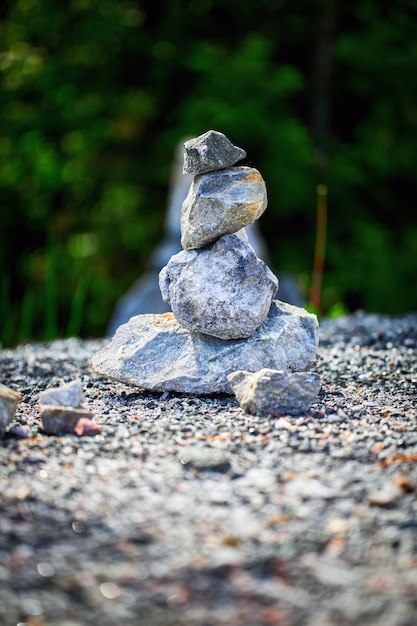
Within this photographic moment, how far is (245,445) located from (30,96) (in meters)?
8.11

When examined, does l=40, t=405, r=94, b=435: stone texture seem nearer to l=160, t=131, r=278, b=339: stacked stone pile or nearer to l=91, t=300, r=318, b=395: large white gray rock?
l=91, t=300, r=318, b=395: large white gray rock

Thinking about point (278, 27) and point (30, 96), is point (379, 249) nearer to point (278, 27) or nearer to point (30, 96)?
point (278, 27)

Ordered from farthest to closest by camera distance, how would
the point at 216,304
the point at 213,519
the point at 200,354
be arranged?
the point at 200,354 → the point at 216,304 → the point at 213,519

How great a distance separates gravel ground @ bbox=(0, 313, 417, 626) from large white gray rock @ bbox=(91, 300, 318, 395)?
0.53 ft

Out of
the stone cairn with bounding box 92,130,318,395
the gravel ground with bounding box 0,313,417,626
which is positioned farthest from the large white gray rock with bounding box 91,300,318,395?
the gravel ground with bounding box 0,313,417,626

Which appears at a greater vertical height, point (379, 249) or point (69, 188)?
point (69, 188)

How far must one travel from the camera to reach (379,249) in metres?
8.83

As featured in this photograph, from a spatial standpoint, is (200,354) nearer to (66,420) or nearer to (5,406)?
(66,420)

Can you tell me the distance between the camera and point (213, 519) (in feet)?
7.04

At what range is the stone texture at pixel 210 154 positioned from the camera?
10.9 feet

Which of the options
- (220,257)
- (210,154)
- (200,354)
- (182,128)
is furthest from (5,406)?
(182,128)

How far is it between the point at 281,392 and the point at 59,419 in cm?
88

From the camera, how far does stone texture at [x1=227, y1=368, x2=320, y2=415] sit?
2.97 metres

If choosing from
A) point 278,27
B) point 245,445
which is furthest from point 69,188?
point 245,445
